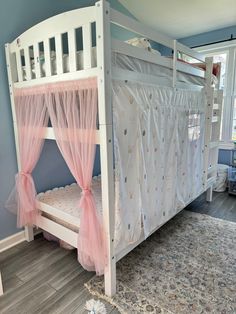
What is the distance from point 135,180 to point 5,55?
1.49 metres

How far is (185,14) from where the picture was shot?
297 centimetres

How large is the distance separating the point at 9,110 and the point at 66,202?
94 cm

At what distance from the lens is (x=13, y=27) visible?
1879 mm

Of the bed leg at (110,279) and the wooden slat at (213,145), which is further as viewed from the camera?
the wooden slat at (213,145)

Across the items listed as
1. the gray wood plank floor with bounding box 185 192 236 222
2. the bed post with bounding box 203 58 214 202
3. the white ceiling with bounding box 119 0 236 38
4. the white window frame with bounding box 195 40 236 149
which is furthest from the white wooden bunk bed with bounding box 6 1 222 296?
the white window frame with bounding box 195 40 236 149

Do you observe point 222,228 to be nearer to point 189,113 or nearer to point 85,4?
point 189,113

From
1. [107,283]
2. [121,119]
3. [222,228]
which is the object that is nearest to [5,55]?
[121,119]

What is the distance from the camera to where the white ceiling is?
8.95 feet

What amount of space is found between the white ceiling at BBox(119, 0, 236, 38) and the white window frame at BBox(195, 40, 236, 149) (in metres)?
0.27

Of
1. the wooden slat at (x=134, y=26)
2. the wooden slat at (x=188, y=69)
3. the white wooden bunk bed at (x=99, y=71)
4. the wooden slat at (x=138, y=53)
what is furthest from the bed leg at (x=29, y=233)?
the wooden slat at (x=188, y=69)

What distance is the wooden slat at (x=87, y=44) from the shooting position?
1.23m

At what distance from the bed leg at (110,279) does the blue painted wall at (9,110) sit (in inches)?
43.1

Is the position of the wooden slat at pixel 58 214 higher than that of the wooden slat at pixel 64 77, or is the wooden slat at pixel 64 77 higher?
the wooden slat at pixel 64 77

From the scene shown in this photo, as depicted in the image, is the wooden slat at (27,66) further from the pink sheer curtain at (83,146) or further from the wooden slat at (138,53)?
the wooden slat at (138,53)
